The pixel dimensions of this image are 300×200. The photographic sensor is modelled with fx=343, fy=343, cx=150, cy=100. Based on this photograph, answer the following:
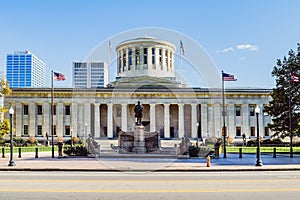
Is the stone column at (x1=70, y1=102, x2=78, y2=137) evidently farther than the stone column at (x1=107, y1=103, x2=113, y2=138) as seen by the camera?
No

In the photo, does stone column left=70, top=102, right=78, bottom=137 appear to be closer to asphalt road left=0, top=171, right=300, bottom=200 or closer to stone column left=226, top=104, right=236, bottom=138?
stone column left=226, top=104, right=236, bottom=138

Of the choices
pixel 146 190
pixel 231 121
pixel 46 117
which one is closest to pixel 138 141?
pixel 146 190

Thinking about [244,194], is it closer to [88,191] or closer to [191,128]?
[88,191]

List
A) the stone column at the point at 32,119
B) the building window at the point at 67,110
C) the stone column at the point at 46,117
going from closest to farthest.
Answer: the stone column at the point at 32,119 < the stone column at the point at 46,117 < the building window at the point at 67,110

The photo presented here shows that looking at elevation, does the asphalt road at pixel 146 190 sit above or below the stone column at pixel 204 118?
below

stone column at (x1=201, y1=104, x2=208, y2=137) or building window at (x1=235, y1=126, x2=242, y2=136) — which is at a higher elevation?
stone column at (x1=201, y1=104, x2=208, y2=137)

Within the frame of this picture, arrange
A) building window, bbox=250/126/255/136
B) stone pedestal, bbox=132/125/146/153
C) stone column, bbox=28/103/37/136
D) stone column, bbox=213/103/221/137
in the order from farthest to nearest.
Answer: building window, bbox=250/126/255/136 < stone column, bbox=28/103/37/136 < stone column, bbox=213/103/221/137 < stone pedestal, bbox=132/125/146/153

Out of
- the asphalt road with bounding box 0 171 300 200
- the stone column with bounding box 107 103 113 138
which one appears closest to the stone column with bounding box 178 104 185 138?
the stone column with bounding box 107 103 113 138

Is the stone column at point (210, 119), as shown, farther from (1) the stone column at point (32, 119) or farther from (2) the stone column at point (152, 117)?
(1) the stone column at point (32, 119)

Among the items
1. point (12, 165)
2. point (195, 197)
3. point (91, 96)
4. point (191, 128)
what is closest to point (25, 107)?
point (91, 96)

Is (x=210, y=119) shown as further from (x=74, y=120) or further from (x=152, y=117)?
(x=74, y=120)

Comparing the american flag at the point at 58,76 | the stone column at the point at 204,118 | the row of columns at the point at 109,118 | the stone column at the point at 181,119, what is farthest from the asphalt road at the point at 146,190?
the stone column at the point at 204,118

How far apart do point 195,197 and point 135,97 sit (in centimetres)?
6572

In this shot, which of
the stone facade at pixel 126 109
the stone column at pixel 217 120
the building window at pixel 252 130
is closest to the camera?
the stone column at pixel 217 120
